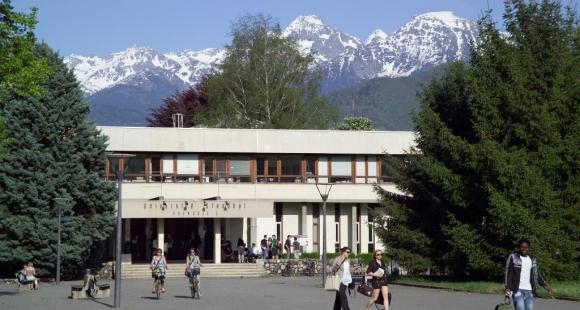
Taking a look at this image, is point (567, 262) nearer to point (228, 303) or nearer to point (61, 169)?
point (228, 303)

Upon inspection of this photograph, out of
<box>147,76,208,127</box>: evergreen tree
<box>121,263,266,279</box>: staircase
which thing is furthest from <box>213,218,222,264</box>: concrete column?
<box>147,76,208,127</box>: evergreen tree

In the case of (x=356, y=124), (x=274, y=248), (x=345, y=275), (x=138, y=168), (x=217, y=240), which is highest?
(x=356, y=124)

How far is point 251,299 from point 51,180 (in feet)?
60.3

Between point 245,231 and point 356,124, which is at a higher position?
point 356,124

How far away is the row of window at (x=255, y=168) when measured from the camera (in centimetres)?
5981

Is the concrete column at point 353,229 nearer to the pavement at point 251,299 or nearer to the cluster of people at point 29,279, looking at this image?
the pavement at point 251,299

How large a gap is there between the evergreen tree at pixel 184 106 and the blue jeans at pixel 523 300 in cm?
6801

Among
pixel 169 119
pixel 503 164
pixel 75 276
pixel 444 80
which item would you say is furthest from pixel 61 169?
pixel 169 119

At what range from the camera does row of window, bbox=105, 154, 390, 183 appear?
59.8 metres

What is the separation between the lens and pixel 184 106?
302ft

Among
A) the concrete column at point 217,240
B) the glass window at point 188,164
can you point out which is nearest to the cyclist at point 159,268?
the concrete column at point 217,240

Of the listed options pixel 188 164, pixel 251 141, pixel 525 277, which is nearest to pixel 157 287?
pixel 525 277

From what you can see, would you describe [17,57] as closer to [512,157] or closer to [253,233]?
[512,157]

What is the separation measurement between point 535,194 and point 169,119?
6129cm
